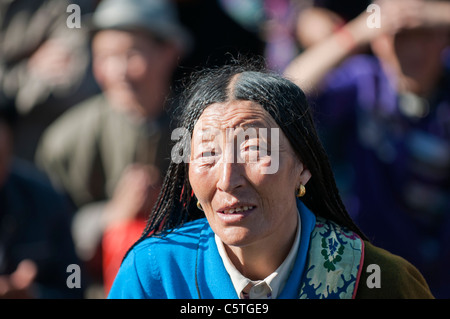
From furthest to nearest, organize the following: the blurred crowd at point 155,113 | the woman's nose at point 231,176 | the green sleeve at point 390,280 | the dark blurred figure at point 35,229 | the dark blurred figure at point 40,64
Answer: the dark blurred figure at point 40,64
the blurred crowd at point 155,113
the dark blurred figure at point 35,229
the green sleeve at point 390,280
the woman's nose at point 231,176

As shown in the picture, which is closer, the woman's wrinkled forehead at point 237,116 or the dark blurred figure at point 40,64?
the woman's wrinkled forehead at point 237,116

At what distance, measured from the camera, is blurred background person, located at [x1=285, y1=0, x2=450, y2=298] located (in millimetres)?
4277

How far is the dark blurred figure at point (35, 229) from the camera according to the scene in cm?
412

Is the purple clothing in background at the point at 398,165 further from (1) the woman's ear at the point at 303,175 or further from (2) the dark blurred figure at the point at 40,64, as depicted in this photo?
(2) the dark blurred figure at the point at 40,64

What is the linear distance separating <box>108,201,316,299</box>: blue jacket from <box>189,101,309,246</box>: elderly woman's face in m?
0.17

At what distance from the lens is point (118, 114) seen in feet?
16.3

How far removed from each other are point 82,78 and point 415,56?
2.39 m

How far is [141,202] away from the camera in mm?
4406

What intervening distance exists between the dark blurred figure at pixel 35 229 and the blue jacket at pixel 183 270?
1.46 m

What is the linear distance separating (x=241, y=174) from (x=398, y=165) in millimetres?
2083

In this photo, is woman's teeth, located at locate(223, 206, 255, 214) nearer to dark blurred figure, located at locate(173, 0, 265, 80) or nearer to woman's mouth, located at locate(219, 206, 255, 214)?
woman's mouth, located at locate(219, 206, 255, 214)
